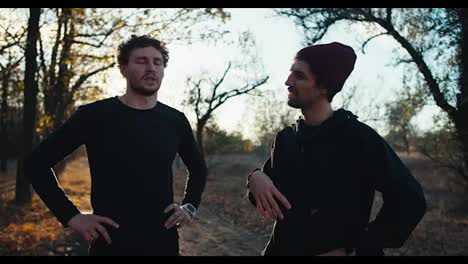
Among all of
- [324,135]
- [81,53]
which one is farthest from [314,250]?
[81,53]

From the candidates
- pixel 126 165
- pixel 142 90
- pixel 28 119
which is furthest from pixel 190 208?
pixel 28 119

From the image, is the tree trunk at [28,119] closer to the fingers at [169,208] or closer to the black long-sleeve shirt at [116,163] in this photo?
the black long-sleeve shirt at [116,163]

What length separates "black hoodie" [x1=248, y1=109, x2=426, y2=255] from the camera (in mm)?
2100

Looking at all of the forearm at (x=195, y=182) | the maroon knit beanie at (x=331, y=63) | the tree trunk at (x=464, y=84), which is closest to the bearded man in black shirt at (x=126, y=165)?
the forearm at (x=195, y=182)

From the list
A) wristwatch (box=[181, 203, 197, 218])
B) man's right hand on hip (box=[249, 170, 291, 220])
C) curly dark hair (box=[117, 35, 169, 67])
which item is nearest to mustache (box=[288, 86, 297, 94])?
man's right hand on hip (box=[249, 170, 291, 220])

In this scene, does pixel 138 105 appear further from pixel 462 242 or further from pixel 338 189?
pixel 462 242

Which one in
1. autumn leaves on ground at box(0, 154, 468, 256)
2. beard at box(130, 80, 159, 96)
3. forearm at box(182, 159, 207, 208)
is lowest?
autumn leaves on ground at box(0, 154, 468, 256)

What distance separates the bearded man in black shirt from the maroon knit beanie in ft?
4.08

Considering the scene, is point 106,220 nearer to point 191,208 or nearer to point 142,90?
point 191,208

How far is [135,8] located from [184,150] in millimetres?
10912

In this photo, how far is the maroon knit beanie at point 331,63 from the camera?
2.38 metres

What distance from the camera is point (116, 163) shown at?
278 cm

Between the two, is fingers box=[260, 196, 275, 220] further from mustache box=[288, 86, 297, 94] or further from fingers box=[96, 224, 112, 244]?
fingers box=[96, 224, 112, 244]

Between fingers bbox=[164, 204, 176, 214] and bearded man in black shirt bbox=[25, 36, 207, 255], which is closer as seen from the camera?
bearded man in black shirt bbox=[25, 36, 207, 255]
